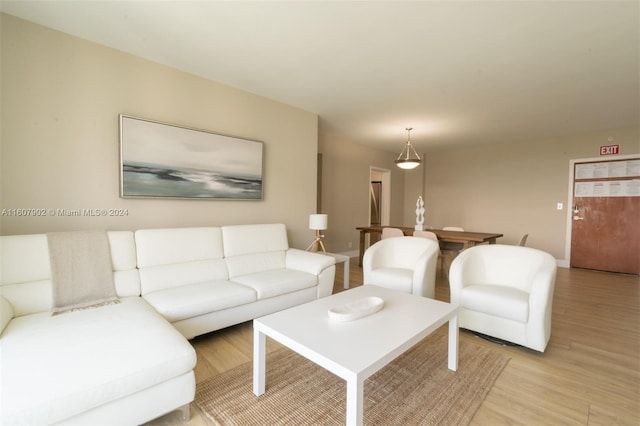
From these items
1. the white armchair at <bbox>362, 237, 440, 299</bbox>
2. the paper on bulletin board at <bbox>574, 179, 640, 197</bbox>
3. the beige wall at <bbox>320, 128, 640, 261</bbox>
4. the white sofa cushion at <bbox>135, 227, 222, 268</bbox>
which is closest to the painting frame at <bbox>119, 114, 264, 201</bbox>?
the white sofa cushion at <bbox>135, 227, 222, 268</bbox>

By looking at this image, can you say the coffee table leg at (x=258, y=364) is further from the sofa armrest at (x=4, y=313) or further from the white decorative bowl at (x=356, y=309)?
the sofa armrest at (x=4, y=313)

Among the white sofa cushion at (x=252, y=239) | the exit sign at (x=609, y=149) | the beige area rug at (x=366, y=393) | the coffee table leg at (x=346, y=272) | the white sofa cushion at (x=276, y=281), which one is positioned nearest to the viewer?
the beige area rug at (x=366, y=393)

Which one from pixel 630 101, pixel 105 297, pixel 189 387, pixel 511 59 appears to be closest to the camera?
pixel 189 387

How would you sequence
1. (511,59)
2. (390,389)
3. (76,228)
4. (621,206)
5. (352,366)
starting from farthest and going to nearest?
(621,206) → (511,59) → (76,228) → (390,389) → (352,366)

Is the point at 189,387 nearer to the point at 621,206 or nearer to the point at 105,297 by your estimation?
the point at 105,297

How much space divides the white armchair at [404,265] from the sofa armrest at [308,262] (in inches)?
16.3

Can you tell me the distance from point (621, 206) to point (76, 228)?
727 cm

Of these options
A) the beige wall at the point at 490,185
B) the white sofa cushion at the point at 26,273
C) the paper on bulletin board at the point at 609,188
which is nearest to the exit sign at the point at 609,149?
the beige wall at the point at 490,185

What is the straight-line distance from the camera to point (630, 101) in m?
3.51

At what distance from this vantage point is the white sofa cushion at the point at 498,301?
7.07 feet

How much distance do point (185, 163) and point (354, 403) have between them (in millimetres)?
2641

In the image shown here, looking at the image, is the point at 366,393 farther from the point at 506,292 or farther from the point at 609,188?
the point at 609,188

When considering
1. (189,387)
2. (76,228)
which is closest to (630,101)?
(189,387)

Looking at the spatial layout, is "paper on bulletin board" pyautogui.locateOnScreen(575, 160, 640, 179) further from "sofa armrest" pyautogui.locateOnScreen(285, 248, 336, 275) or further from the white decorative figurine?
"sofa armrest" pyautogui.locateOnScreen(285, 248, 336, 275)
